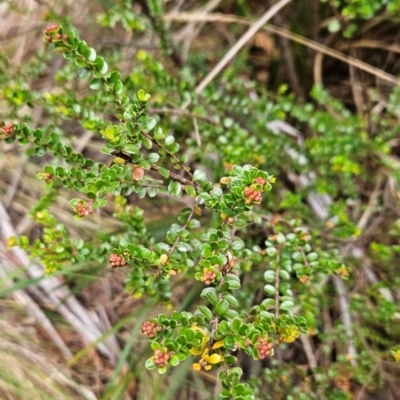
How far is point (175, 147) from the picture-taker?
746mm

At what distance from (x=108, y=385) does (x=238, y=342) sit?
3.02 feet

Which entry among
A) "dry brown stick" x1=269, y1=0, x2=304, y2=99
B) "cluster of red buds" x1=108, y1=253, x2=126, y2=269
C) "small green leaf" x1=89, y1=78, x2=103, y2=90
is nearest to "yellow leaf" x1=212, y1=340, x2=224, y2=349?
"cluster of red buds" x1=108, y1=253, x2=126, y2=269

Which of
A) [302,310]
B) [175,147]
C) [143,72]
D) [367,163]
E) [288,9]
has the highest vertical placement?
[288,9]

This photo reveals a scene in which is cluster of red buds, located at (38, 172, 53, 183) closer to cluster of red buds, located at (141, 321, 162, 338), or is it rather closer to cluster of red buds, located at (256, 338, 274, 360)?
cluster of red buds, located at (141, 321, 162, 338)

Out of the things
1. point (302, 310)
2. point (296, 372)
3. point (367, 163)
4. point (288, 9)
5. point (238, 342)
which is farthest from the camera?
point (288, 9)

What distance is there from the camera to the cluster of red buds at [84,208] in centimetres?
66

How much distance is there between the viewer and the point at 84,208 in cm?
67

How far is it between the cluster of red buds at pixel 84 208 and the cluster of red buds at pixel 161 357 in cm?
21

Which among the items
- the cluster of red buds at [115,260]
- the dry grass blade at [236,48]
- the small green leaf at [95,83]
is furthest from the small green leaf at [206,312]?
the dry grass blade at [236,48]

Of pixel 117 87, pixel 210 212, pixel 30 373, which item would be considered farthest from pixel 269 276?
pixel 30 373

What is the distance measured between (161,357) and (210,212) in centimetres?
102

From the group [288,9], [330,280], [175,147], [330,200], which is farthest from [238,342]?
[288,9]

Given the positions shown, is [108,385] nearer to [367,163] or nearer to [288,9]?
[367,163]

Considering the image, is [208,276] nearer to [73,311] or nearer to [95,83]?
[95,83]
